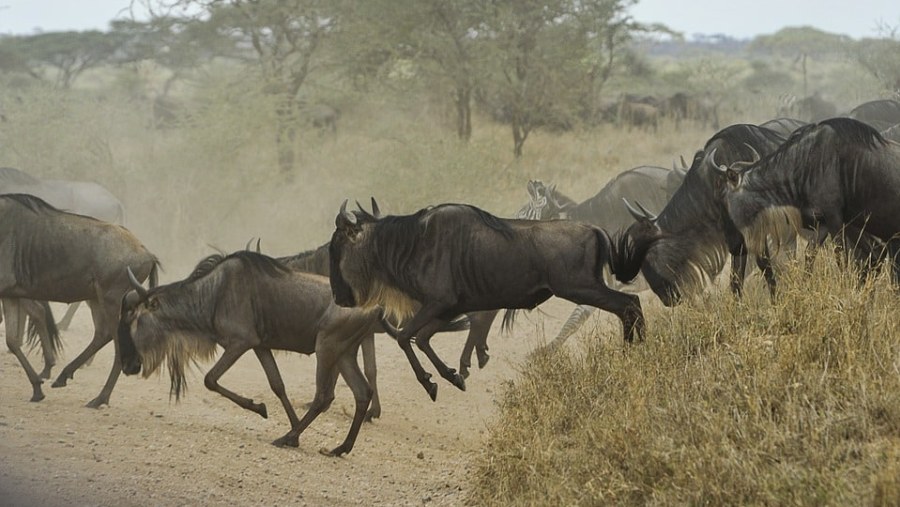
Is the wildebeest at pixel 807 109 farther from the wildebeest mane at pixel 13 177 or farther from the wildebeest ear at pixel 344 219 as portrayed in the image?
the wildebeest ear at pixel 344 219

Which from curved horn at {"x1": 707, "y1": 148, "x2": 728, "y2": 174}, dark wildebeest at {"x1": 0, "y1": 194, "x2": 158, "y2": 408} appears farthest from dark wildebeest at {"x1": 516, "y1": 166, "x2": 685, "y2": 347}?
dark wildebeest at {"x1": 0, "y1": 194, "x2": 158, "y2": 408}

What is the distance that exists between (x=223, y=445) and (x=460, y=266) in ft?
4.74

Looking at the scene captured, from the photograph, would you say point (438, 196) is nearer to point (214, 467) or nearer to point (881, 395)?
point (214, 467)

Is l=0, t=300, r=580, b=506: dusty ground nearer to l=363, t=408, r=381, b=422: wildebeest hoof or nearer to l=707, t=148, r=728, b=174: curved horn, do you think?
l=363, t=408, r=381, b=422: wildebeest hoof

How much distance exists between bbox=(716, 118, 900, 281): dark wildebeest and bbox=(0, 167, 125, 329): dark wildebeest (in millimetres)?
7937

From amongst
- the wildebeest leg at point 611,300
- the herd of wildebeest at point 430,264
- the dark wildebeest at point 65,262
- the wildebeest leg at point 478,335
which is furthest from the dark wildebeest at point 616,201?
the wildebeest leg at point 611,300

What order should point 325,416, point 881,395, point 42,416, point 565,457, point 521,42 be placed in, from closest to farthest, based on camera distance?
point 881,395 < point 565,457 < point 42,416 < point 325,416 < point 521,42

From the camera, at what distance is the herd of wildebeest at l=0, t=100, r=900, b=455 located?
20.2 ft

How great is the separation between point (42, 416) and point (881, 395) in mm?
4037

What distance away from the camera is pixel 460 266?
6.23 meters

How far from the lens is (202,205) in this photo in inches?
647

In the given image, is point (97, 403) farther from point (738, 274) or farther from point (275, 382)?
point (738, 274)

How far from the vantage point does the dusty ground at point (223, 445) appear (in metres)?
5.21

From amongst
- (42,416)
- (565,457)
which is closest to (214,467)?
(42,416)
